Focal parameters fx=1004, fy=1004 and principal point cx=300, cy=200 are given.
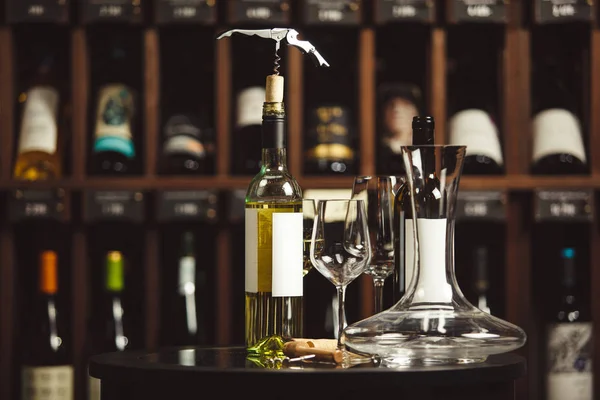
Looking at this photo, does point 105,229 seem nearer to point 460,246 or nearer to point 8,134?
point 8,134

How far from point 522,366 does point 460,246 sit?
45.6 inches

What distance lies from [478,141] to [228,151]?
511 millimetres

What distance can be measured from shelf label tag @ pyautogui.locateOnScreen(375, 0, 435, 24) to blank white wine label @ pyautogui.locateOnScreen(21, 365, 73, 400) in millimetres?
945

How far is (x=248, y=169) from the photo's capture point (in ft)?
6.94

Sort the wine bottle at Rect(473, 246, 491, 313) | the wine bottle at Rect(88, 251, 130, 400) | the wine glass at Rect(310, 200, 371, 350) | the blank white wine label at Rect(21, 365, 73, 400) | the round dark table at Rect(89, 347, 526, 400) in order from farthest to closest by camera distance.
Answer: the wine bottle at Rect(88, 251, 130, 400) < the wine bottle at Rect(473, 246, 491, 313) < the blank white wine label at Rect(21, 365, 73, 400) < the wine glass at Rect(310, 200, 371, 350) < the round dark table at Rect(89, 347, 526, 400)

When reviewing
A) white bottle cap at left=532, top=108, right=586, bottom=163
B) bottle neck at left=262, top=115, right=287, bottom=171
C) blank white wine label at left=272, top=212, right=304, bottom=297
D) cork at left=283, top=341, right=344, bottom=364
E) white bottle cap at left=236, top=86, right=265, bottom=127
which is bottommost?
cork at left=283, top=341, right=344, bottom=364

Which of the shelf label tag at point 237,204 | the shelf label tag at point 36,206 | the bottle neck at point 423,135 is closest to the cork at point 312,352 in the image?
the bottle neck at point 423,135

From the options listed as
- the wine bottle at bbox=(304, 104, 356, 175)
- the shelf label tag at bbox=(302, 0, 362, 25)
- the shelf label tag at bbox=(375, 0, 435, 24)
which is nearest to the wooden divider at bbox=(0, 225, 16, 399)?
the wine bottle at bbox=(304, 104, 356, 175)

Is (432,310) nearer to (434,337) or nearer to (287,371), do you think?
(434,337)

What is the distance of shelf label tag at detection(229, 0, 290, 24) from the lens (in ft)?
6.62

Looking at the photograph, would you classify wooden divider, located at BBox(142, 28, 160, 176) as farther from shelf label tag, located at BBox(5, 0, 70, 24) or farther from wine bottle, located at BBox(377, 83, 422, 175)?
wine bottle, located at BBox(377, 83, 422, 175)

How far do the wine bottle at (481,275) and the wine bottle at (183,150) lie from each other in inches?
23.3

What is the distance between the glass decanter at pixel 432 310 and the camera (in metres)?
1.01

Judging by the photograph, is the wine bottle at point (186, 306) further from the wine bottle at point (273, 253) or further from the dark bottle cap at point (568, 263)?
the wine bottle at point (273, 253)
